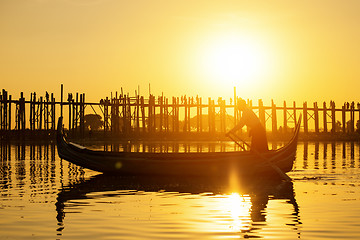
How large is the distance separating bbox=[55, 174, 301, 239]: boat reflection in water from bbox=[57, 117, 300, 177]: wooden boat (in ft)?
1.12

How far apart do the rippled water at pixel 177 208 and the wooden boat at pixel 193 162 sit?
414 mm

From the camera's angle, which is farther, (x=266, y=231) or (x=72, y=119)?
(x=72, y=119)

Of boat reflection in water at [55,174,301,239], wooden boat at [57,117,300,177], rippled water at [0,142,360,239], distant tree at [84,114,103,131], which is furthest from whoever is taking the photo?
distant tree at [84,114,103,131]

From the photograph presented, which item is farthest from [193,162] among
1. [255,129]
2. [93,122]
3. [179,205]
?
[93,122]

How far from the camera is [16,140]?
44906mm

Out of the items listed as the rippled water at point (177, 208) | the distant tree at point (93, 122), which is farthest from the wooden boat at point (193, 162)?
the distant tree at point (93, 122)

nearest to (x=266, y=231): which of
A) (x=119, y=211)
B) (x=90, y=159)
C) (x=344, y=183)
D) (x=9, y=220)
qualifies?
(x=119, y=211)

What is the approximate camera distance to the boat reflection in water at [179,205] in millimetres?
8609

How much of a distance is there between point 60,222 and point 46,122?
38.6 m

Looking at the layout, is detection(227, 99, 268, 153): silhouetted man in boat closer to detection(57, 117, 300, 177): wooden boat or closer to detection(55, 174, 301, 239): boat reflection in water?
detection(57, 117, 300, 177): wooden boat

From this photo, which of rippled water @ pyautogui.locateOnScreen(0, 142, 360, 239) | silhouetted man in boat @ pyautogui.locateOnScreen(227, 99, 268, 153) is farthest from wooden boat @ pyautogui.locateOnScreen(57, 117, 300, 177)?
rippled water @ pyautogui.locateOnScreen(0, 142, 360, 239)

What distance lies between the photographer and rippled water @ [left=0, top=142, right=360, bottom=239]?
27.1 ft

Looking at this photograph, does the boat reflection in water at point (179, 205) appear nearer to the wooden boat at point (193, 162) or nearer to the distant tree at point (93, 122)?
the wooden boat at point (193, 162)

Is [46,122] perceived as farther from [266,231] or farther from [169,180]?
[266,231]
